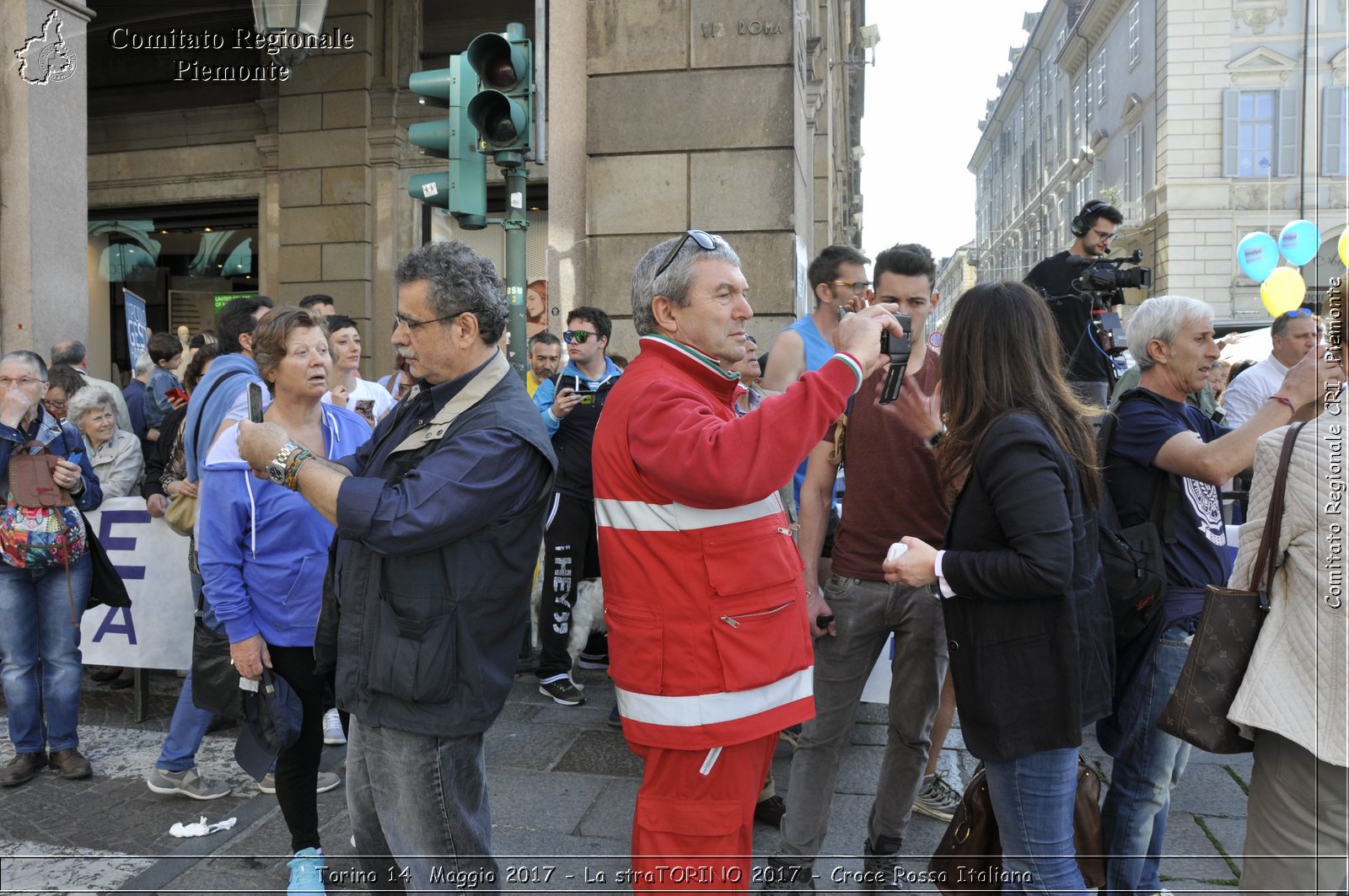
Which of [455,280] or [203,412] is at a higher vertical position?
[455,280]

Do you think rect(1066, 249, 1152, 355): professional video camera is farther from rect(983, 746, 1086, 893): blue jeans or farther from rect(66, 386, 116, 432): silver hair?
rect(66, 386, 116, 432): silver hair

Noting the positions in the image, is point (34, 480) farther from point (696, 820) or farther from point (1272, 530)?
point (1272, 530)

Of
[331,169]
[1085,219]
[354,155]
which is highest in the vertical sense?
[354,155]

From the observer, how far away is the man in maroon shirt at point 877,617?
10.8 feet

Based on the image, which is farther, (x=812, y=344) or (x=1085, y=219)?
(x=1085, y=219)

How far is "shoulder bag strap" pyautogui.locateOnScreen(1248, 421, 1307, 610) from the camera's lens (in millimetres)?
2289

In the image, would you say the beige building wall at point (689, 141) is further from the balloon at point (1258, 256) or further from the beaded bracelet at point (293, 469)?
the balloon at point (1258, 256)

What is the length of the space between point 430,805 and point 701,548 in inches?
38.0

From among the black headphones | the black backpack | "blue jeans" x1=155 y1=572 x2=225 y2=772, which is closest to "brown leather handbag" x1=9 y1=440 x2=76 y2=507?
"blue jeans" x1=155 y1=572 x2=225 y2=772

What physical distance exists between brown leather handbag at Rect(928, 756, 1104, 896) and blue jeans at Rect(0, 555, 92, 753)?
423 centimetres

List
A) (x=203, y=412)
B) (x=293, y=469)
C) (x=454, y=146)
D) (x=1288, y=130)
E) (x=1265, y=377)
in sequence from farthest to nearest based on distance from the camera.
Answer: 1. (x=1288, y=130)
2. (x=1265, y=377)
3. (x=454, y=146)
4. (x=203, y=412)
5. (x=293, y=469)

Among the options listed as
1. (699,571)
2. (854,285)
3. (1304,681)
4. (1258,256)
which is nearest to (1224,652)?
(1304,681)

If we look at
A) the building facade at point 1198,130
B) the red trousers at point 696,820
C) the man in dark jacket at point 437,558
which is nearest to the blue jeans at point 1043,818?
the red trousers at point 696,820

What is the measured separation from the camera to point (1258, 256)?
532 inches
